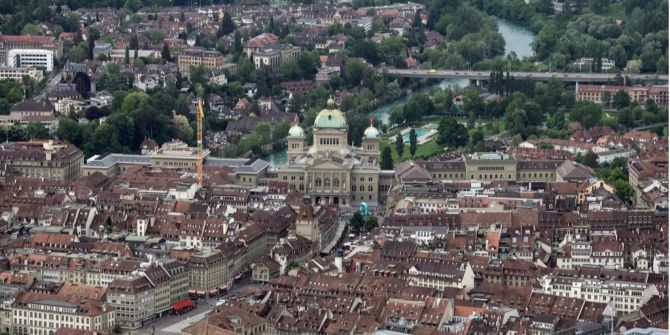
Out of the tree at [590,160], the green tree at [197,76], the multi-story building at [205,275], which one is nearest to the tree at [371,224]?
the multi-story building at [205,275]

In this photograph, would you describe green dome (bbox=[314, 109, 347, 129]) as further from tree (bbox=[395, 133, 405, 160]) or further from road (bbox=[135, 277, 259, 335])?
road (bbox=[135, 277, 259, 335])

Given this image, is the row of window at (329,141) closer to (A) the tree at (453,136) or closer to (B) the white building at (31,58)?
(A) the tree at (453,136)

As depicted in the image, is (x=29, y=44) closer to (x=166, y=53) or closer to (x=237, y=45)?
(x=166, y=53)

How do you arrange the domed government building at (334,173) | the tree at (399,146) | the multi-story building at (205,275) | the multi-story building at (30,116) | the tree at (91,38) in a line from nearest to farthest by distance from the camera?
1. the multi-story building at (205,275)
2. the domed government building at (334,173)
3. the tree at (399,146)
4. the multi-story building at (30,116)
5. the tree at (91,38)

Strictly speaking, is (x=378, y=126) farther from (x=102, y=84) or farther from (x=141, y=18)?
(x=141, y=18)

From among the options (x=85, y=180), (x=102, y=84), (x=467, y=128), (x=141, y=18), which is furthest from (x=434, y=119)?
(x=141, y=18)

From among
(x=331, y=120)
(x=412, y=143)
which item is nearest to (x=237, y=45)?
(x=412, y=143)
